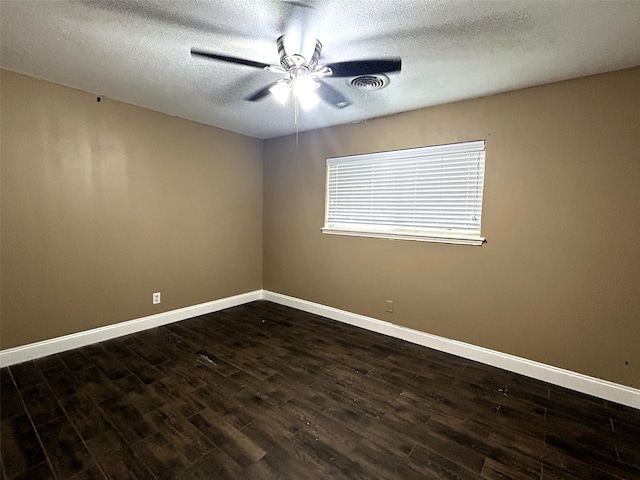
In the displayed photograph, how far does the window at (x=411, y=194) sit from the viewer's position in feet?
8.98

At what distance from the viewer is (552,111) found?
2307 mm

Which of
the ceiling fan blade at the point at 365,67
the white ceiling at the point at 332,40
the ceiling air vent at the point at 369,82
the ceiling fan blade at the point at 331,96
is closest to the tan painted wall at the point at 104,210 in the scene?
the white ceiling at the point at 332,40

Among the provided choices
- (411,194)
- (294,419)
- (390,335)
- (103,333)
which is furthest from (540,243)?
(103,333)

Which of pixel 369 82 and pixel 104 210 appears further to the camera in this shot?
pixel 104 210

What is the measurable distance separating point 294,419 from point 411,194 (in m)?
2.29

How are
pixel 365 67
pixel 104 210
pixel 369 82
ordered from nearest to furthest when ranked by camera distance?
pixel 365 67
pixel 369 82
pixel 104 210

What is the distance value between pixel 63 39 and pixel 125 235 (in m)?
1.76

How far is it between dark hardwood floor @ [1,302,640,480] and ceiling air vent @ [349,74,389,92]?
7.65ft

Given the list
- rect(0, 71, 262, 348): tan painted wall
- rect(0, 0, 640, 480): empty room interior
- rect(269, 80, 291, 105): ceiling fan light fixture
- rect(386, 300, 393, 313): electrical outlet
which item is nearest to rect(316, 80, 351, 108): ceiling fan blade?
rect(0, 0, 640, 480): empty room interior

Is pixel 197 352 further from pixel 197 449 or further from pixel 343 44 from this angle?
pixel 343 44

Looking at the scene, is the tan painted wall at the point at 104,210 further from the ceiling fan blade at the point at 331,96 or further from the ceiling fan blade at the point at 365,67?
the ceiling fan blade at the point at 365,67

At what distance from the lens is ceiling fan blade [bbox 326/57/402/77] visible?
192 centimetres

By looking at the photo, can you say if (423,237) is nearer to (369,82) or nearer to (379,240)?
(379,240)

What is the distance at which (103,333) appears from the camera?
2939 mm
